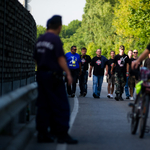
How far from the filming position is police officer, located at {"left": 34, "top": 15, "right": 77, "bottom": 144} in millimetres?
6078

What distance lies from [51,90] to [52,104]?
0.22m

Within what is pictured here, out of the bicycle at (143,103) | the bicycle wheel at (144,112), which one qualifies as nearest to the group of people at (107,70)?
the bicycle at (143,103)

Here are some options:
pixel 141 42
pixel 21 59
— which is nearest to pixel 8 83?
pixel 21 59

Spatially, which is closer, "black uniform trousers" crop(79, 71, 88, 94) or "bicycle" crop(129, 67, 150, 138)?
"bicycle" crop(129, 67, 150, 138)

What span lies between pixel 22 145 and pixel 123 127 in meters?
2.90

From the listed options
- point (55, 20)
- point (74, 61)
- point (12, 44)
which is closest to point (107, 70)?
point (74, 61)

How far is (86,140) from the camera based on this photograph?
6.46 meters

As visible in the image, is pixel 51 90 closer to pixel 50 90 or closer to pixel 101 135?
pixel 50 90

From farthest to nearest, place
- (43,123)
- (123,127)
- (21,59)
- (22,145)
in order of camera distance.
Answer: (21,59)
(123,127)
(43,123)
(22,145)

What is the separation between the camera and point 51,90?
614cm

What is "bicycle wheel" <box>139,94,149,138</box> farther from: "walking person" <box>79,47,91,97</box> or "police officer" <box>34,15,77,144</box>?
"walking person" <box>79,47,91,97</box>

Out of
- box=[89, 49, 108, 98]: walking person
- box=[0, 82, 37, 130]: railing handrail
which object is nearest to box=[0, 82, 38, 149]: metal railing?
box=[0, 82, 37, 130]: railing handrail

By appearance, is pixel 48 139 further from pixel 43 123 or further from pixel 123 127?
pixel 123 127

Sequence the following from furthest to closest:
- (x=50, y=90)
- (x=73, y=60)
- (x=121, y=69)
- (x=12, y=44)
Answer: (x=73, y=60), (x=121, y=69), (x=12, y=44), (x=50, y=90)
